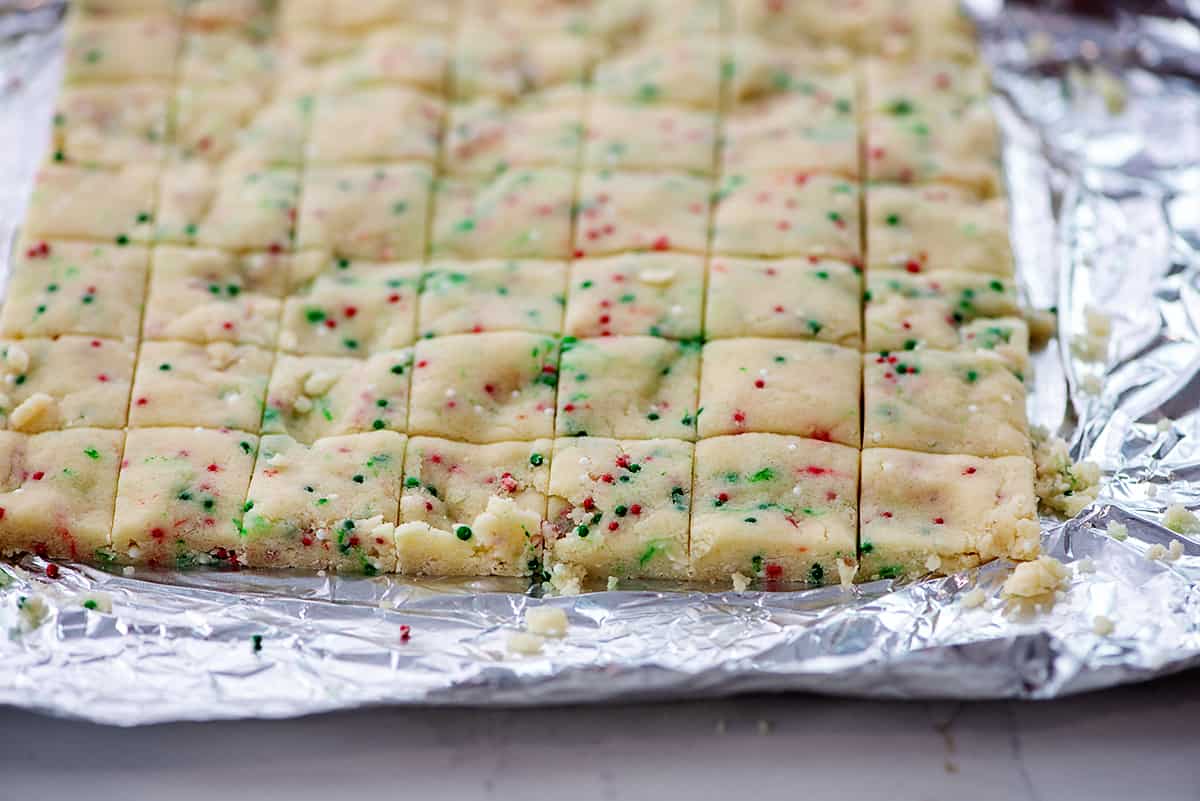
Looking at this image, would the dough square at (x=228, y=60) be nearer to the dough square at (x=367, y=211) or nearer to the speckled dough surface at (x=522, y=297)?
the speckled dough surface at (x=522, y=297)

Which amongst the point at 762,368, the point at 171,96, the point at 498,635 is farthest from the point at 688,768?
the point at 171,96

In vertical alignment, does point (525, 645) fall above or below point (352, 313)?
below

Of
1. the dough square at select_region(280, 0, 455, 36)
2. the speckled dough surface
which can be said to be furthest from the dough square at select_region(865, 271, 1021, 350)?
the dough square at select_region(280, 0, 455, 36)

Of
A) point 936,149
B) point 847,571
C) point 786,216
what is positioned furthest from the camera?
point 936,149

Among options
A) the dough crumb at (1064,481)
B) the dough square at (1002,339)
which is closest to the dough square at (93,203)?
the dough square at (1002,339)

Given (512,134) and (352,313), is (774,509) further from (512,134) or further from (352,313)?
(512,134)

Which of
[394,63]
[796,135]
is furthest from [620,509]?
[394,63]
